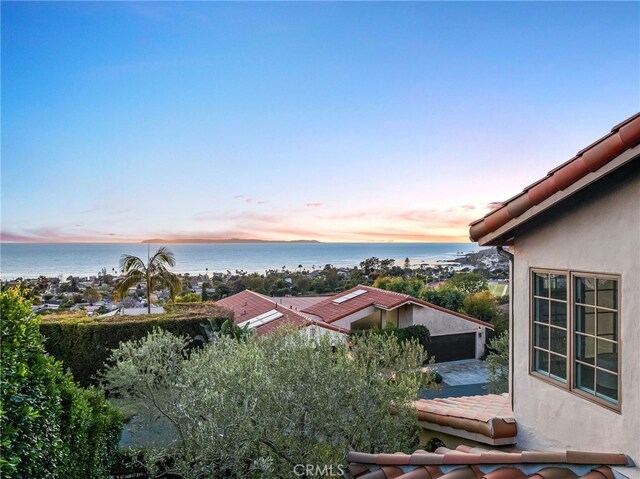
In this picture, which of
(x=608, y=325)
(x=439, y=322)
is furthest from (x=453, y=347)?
(x=608, y=325)

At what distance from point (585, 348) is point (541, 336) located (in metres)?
0.86

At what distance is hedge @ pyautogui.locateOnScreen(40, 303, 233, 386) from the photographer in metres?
16.3

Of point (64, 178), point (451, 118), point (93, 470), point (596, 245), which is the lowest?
point (93, 470)

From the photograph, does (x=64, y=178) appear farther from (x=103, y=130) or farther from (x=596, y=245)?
(x=596, y=245)

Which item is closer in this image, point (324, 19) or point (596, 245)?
point (596, 245)

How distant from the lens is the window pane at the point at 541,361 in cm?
657

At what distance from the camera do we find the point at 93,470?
7867 millimetres

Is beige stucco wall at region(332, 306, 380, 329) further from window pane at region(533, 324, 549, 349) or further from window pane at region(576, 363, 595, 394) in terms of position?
window pane at region(576, 363, 595, 394)

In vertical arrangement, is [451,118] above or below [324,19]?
below

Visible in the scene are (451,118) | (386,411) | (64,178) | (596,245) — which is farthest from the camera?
(64,178)

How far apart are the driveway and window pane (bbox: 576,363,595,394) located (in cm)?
1321

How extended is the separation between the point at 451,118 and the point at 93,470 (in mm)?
18108

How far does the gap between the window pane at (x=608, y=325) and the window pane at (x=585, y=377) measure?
22.7 inches

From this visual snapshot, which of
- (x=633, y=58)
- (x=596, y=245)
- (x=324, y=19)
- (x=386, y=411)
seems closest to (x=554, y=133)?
(x=633, y=58)
